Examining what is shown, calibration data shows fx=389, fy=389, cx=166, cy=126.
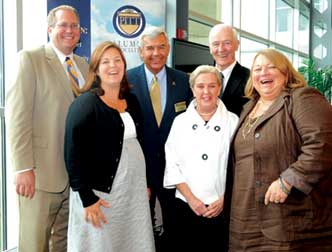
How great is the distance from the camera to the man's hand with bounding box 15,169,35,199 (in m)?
2.22

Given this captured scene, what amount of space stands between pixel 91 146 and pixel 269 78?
1047 millimetres

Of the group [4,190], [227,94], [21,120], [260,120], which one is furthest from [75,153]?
[4,190]

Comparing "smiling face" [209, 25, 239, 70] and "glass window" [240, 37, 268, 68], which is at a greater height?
"glass window" [240, 37, 268, 68]

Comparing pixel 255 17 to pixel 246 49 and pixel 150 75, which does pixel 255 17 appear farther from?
pixel 150 75

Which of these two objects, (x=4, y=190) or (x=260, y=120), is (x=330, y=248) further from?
(x=4, y=190)

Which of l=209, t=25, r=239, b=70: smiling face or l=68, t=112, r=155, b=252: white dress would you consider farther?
l=209, t=25, r=239, b=70: smiling face

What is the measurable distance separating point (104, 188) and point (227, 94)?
46.2 inches

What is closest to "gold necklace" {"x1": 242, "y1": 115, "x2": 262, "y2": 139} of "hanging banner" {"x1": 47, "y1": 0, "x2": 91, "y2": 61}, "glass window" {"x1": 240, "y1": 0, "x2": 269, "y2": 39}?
"hanging banner" {"x1": 47, "y1": 0, "x2": 91, "y2": 61}

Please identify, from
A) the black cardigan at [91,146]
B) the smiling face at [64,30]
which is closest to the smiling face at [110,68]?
the black cardigan at [91,146]

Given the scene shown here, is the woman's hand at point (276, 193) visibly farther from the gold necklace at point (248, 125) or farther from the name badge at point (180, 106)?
the name badge at point (180, 106)

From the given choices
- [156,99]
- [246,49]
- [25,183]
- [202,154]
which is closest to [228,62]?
[156,99]

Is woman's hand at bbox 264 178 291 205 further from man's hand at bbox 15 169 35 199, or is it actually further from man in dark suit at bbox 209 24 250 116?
man's hand at bbox 15 169 35 199

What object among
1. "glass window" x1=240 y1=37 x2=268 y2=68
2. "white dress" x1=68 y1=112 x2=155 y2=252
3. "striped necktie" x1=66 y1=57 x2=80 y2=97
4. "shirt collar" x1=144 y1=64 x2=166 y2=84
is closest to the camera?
"white dress" x1=68 y1=112 x2=155 y2=252

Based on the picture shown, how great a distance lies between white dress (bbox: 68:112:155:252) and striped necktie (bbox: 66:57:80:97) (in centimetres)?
42
